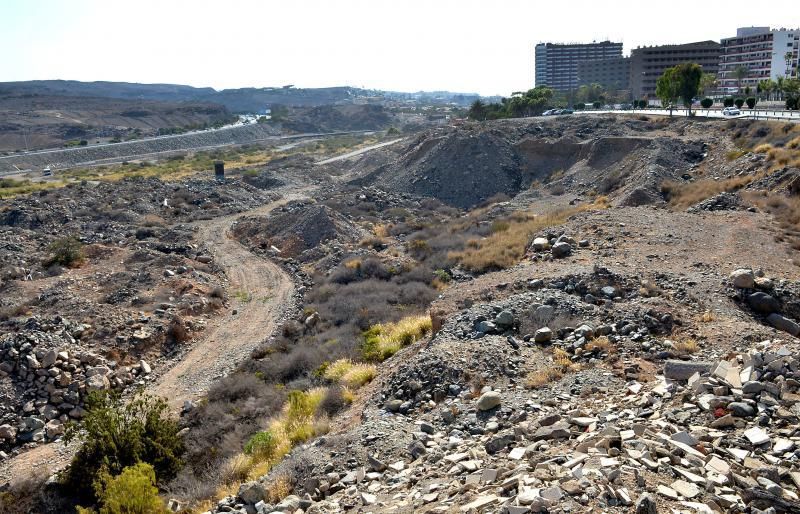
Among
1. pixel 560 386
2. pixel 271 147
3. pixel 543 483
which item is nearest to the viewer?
pixel 543 483

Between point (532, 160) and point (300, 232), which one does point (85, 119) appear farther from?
point (300, 232)

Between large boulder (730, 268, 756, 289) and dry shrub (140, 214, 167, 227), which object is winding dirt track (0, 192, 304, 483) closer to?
dry shrub (140, 214, 167, 227)

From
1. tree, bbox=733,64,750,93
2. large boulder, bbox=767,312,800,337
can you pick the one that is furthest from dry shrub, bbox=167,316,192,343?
tree, bbox=733,64,750,93

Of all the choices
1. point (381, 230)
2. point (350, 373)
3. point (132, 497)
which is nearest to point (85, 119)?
point (381, 230)

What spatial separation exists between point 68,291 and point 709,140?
118 ft

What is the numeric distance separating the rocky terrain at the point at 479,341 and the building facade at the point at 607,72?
121 meters

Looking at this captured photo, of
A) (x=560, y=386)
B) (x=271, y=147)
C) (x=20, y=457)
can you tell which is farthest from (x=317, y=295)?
(x=271, y=147)

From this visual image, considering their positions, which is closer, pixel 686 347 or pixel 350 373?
pixel 686 347

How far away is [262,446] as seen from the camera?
38.1 feet

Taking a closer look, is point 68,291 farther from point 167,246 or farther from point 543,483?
point 543,483

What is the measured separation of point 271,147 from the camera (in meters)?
94.3

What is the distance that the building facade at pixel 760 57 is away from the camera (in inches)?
4144

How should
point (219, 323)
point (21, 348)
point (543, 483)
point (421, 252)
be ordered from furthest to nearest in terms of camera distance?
point (421, 252) → point (219, 323) → point (21, 348) → point (543, 483)

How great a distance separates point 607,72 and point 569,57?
18.9 m
